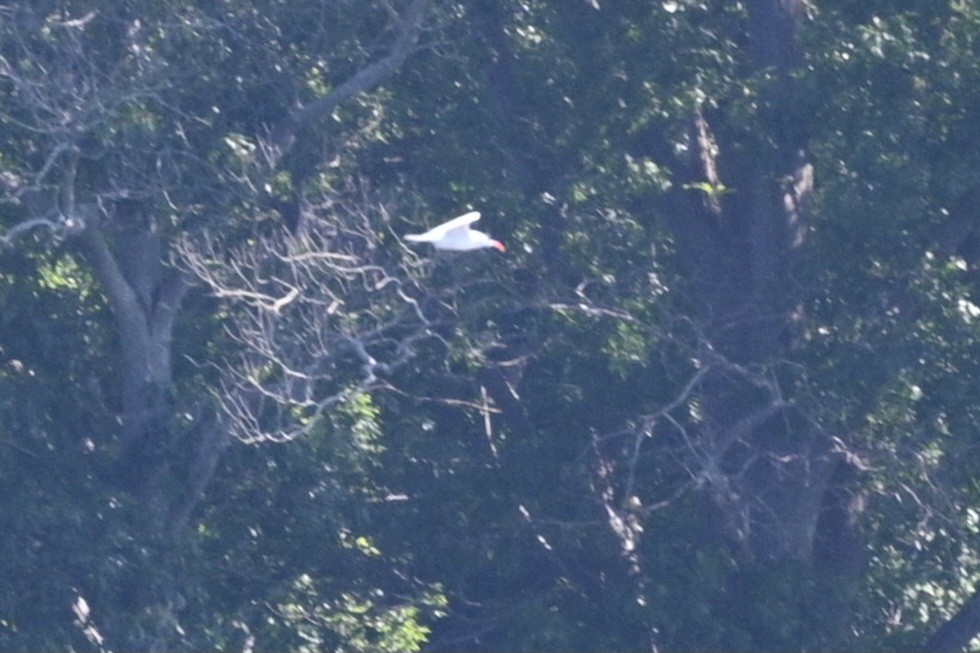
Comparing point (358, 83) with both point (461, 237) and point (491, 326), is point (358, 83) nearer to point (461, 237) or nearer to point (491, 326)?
point (491, 326)

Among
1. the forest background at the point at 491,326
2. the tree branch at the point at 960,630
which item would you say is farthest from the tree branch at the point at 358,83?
the tree branch at the point at 960,630

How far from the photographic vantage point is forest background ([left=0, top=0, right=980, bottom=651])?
993 cm

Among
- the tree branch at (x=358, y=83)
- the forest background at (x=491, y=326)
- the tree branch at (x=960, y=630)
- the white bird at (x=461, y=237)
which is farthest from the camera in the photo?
the tree branch at (x=960, y=630)

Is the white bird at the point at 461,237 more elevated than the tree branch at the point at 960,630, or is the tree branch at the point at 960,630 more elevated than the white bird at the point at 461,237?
the white bird at the point at 461,237

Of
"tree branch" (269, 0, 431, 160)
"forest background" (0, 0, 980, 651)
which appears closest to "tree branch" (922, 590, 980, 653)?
"forest background" (0, 0, 980, 651)

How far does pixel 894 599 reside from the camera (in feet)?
37.3

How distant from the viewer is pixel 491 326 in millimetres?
10867

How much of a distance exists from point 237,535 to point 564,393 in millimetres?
2042

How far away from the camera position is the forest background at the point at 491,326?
32.6ft

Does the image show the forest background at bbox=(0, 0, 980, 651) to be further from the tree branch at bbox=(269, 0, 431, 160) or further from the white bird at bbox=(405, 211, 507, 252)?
the white bird at bbox=(405, 211, 507, 252)

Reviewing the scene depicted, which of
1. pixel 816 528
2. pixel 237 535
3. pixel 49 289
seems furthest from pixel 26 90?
pixel 816 528

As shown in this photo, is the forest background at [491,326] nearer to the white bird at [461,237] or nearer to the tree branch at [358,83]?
the tree branch at [358,83]

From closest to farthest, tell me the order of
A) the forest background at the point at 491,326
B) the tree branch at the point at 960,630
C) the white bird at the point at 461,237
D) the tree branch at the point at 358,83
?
1. the white bird at the point at 461,237
2. the forest background at the point at 491,326
3. the tree branch at the point at 358,83
4. the tree branch at the point at 960,630

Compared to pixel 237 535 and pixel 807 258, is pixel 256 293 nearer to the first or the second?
pixel 237 535
